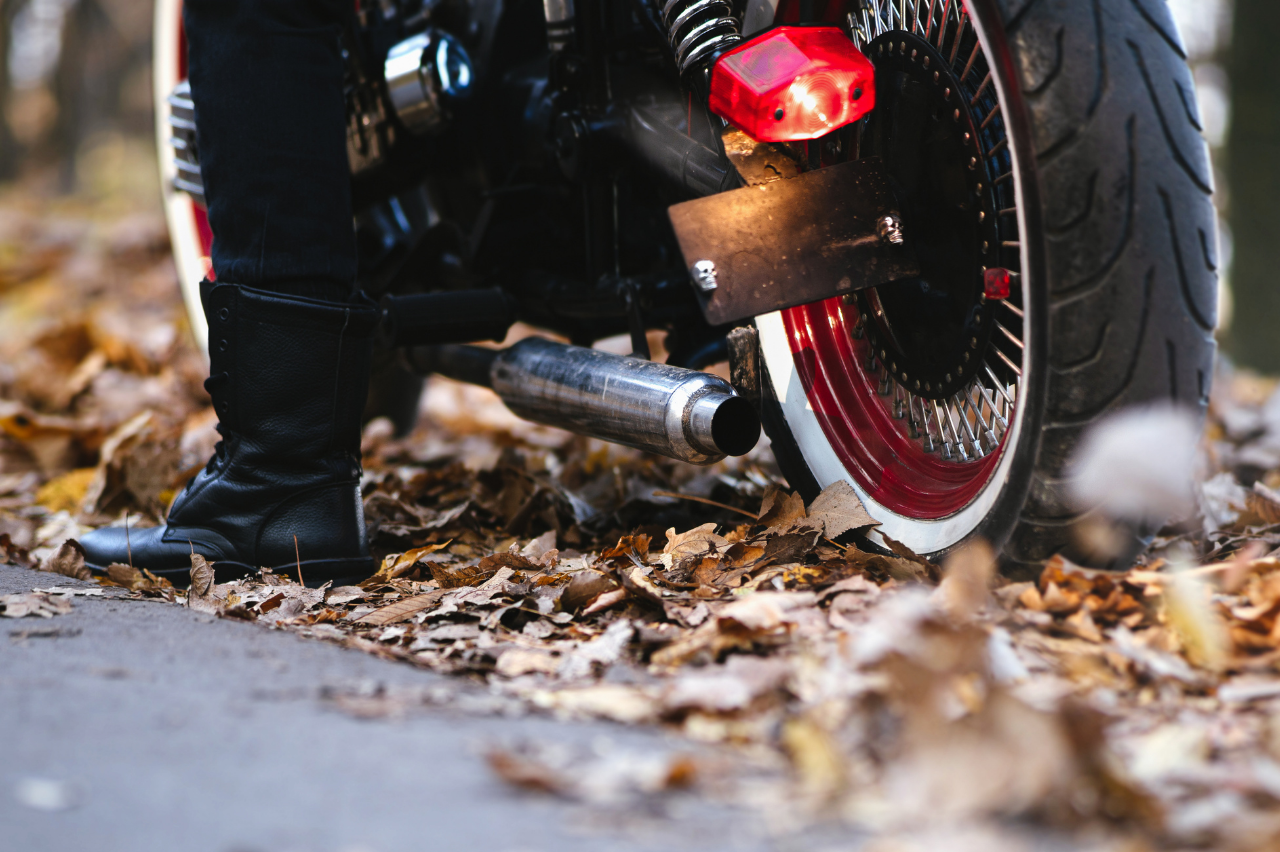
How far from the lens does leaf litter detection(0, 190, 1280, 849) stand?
82 cm

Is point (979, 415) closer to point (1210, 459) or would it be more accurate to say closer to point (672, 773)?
point (672, 773)

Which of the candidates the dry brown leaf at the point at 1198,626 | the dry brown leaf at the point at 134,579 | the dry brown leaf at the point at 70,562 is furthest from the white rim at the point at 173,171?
the dry brown leaf at the point at 1198,626

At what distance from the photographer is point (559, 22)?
1.91 m

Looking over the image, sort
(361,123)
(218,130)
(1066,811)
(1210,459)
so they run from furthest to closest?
(1210,459) → (361,123) → (218,130) → (1066,811)

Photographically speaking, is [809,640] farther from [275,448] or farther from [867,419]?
[275,448]

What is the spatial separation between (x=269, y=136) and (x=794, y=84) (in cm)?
88

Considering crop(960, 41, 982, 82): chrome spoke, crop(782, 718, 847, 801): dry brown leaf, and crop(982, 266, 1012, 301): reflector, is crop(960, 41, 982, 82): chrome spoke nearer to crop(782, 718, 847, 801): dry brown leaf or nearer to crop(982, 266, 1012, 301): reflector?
crop(982, 266, 1012, 301): reflector

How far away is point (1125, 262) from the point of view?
123cm

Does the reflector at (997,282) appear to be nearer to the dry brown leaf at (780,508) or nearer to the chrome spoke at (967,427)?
the chrome spoke at (967,427)

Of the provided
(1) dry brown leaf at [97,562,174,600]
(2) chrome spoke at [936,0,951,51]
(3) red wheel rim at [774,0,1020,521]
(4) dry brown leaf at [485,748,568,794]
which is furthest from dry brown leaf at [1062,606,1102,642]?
(1) dry brown leaf at [97,562,174,600]

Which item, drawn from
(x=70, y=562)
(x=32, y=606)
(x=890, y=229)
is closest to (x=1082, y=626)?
(x=890, y=229)

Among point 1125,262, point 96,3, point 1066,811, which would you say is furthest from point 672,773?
point 96,3

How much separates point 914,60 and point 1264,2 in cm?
479

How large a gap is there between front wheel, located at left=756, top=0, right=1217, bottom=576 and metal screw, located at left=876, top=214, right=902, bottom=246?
2 cm
